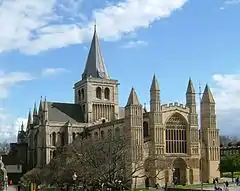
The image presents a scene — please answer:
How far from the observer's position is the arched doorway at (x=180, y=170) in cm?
9150

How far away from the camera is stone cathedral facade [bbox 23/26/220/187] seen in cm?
8838

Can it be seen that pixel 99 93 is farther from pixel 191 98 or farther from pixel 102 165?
pixel 102 165

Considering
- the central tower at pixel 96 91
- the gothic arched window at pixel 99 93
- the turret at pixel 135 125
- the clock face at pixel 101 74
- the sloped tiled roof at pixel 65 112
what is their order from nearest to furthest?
the turret at pixel 135 125 < the sloped tiled roof at pixel 65 112 < the central tower at pixel 96 91 < the gothic arched window at pixel 99 93 < the clock face at pixel 101 74

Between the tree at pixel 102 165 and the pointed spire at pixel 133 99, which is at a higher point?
the pointed spire at pixel 133 99

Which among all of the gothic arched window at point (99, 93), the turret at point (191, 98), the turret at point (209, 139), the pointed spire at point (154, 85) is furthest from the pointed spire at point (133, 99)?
the gothic arched window at point (99, 93)

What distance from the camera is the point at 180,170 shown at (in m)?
92.7

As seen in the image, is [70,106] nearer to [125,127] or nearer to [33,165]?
[33,165]

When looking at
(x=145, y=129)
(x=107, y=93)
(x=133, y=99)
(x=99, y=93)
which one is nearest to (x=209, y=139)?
(x=145, y=129)

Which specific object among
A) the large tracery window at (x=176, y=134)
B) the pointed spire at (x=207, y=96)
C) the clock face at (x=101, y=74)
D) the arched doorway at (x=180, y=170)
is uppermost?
the clock face at (x=101, y=74)

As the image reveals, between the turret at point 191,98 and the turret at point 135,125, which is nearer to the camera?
the turret at point 135,125

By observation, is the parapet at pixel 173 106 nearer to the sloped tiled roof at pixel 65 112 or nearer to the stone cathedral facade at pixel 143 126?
the stone cathedral facade at pixel 143 126

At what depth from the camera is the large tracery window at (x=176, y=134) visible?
91.4 metres

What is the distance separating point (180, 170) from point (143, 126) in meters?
11.0

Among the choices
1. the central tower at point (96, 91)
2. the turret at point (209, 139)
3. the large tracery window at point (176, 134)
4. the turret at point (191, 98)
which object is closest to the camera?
the large tracery window at point (176, 134)
